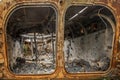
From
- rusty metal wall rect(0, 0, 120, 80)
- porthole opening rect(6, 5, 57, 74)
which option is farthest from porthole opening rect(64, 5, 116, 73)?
porthole opening rect(6, 5, 57, 74)

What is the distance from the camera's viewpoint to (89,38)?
4.96 metres

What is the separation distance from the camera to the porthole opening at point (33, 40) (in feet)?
14.0

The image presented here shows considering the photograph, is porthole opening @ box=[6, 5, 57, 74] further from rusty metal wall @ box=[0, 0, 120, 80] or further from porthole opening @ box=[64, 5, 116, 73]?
rusty metal wall @ box=[0, 0, 120, 80]

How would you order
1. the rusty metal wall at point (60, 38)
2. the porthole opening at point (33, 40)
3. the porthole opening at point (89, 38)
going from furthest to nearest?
the porthole opening at point (33, 40) < the porthole opening at point (89, 38) < the rusty metal wall at point (60, 38)

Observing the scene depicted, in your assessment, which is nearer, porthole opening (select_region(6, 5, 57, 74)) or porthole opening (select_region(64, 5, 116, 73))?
porthole opening (select_region(64, 5, 116, 73))

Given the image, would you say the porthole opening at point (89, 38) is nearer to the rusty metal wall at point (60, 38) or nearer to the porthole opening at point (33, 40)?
the rusty metal wall at point (60, 38)

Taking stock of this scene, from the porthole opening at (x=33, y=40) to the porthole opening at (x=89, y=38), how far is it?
401mm

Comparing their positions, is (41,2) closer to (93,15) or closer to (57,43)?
(57,43)

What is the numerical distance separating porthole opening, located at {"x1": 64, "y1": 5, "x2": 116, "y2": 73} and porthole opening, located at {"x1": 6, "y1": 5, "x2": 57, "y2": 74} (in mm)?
401

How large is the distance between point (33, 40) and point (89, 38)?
170cm

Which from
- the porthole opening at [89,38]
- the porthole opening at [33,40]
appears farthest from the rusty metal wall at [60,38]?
the porthole opening at [33,40]

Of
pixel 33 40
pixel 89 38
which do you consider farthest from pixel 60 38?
pixel 33 40

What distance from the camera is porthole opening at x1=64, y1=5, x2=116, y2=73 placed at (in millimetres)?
3758

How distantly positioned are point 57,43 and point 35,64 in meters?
1.51
